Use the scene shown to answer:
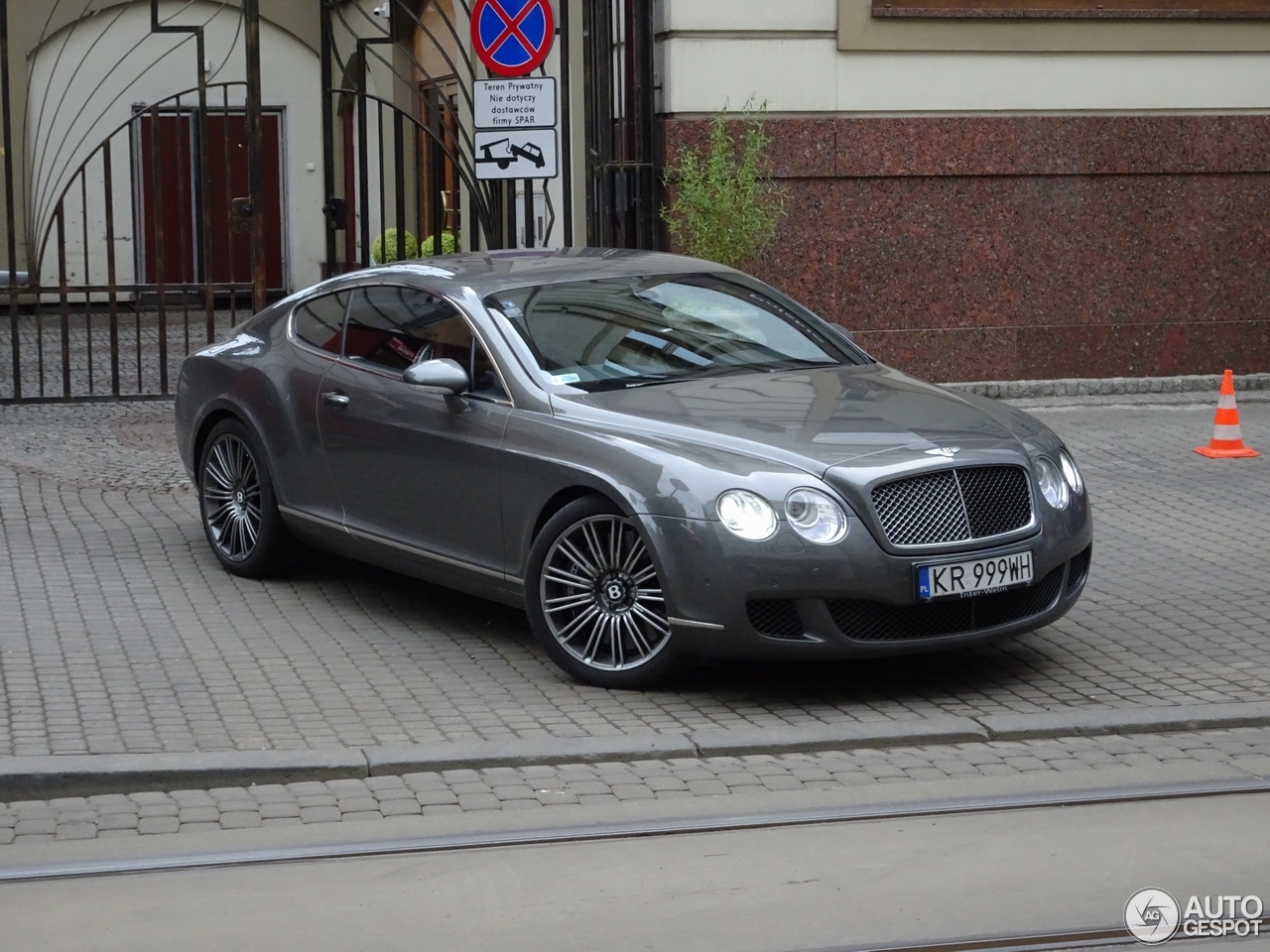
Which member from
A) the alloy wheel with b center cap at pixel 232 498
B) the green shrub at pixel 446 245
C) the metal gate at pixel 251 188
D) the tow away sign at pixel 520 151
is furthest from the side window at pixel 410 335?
the green shrub at pixel 446 245

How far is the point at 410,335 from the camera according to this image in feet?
25.5

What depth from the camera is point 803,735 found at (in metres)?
6.06

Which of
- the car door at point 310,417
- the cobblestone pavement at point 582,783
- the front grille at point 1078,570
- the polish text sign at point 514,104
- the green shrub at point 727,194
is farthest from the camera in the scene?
the green shrub at point 727,194

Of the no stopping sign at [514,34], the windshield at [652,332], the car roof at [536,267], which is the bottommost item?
the windshield at [652,332]

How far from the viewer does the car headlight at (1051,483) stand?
6.76 meters

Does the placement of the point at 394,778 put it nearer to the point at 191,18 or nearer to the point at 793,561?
the point at 793,561

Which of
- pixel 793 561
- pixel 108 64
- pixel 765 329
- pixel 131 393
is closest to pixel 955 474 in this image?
pixel 793 561

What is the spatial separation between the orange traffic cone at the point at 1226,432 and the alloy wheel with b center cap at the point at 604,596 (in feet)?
21.3

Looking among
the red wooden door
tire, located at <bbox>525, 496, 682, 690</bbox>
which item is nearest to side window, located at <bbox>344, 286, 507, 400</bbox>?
tire, located at <bbox>525, 496, 682, 690</bbox>

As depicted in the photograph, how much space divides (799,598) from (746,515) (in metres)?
0.32

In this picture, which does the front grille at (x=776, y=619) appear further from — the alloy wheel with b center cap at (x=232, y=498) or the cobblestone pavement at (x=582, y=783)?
the alloy wheel with b center cap at (x=232, y=498)

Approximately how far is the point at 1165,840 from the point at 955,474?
171 centimetres

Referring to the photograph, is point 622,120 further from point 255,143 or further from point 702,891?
point 702,891

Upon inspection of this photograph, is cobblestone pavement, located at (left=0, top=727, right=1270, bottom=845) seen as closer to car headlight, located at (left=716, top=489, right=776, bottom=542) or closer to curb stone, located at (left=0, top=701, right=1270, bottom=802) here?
curb stone, located at (left=0, top=701, right=1270, bottom=802)
